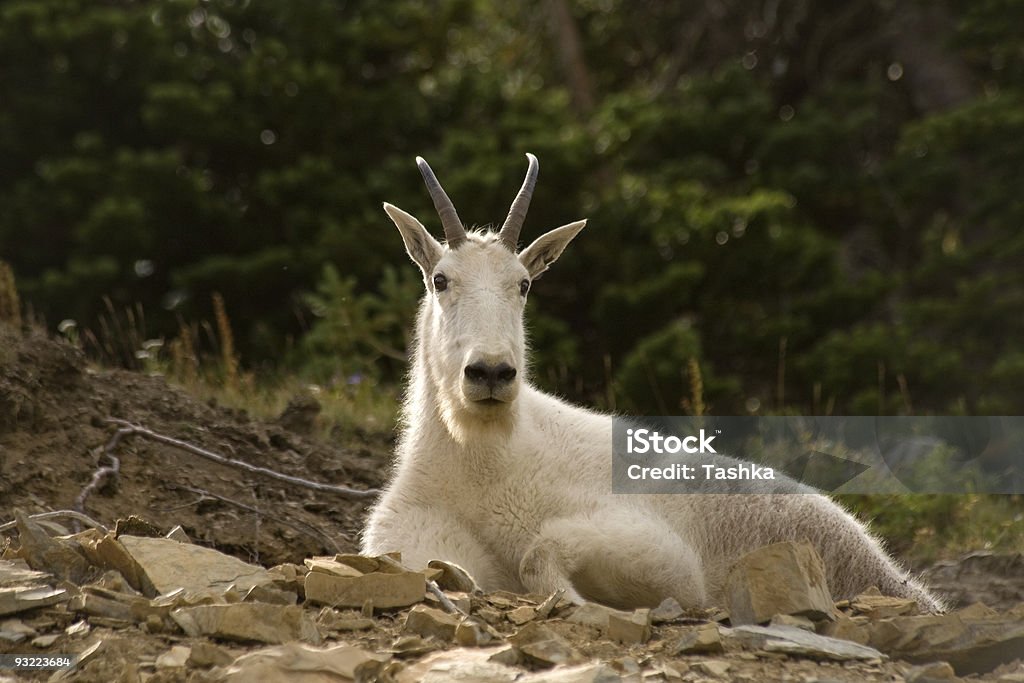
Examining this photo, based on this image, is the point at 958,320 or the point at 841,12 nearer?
the point at 958,320

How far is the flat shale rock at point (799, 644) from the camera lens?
16.0 feet

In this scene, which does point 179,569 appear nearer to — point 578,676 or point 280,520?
point 578,676

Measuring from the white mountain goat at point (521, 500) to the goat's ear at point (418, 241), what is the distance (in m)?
0.01

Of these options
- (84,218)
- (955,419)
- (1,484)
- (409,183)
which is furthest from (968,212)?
(1,484)

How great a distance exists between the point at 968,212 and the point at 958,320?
2.20m

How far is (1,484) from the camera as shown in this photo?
268 inches

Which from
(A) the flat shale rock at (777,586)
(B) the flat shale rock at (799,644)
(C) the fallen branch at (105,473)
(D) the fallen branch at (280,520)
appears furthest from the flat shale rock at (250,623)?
(D) the fallen branch at (280,520)

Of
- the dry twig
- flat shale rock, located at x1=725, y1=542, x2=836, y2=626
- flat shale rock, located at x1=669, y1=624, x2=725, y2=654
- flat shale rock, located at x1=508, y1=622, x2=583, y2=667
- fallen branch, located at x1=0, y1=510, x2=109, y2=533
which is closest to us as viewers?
flat shale rock, located at x1=508, y1=622, x2=583, y2=667

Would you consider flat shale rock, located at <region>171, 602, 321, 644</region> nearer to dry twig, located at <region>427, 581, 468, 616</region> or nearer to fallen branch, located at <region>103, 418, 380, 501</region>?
dry twig, located at <region>427, 581, 468, 616</region>

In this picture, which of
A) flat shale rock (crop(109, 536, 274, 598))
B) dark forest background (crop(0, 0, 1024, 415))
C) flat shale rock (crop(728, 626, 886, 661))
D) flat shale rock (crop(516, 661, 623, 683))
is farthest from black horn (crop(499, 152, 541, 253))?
dark forest background (crop(0, 0, 1024, 415))

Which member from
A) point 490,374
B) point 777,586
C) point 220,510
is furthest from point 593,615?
point 220,510

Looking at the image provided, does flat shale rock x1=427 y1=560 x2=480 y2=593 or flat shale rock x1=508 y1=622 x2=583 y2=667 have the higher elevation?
flat shale rock x1=427 y1=560 x2=480 y2=593

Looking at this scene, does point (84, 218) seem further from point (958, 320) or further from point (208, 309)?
point (958, 320)

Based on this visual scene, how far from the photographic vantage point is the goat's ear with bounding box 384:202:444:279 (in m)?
6.75
